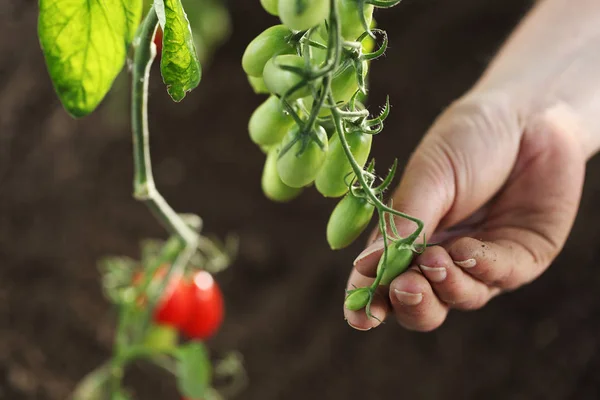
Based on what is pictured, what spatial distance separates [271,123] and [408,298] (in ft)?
0.51

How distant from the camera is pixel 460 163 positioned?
76 centimetres

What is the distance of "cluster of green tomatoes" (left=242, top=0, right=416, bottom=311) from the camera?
1.23 feet

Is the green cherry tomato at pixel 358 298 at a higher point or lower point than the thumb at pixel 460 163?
higher

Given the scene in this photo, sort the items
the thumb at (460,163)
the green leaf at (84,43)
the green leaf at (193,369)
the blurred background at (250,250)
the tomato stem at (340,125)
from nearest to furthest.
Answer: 1. the tomato stem at (340,125)
2. the green leaf at (84,43)
3. the thumb at (460,163)
4. the green leaf at (193,369)
5. the blurred background at (250,250)

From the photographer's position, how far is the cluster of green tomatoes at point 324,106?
1.23ft

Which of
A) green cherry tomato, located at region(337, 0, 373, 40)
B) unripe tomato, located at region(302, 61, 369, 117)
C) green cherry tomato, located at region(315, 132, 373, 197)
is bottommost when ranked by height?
green cherry tomato, located at region(315, 132, 373, 197)

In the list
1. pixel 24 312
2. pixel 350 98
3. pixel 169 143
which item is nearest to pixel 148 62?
pixel 350 98

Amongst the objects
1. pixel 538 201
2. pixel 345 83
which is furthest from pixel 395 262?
pixel 538 201

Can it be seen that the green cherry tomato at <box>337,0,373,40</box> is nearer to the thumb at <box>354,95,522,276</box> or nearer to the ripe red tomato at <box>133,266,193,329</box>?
the thumb at <box>354,95,522,276</box>

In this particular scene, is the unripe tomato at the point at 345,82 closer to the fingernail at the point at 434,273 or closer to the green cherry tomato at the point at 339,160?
the green cherry tomato at the point at 339,160

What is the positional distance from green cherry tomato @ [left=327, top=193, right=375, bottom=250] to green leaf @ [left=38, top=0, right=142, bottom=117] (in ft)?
0.59

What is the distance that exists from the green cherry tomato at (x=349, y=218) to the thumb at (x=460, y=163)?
0.13 metres

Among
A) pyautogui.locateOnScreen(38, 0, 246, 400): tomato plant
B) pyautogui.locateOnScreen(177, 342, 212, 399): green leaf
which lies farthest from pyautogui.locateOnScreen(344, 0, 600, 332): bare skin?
pyautogui.locateOnScreen(177, 342, 212, 399): green leaf

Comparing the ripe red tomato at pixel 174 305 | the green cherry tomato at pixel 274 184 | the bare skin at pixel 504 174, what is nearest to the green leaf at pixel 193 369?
the ripe red tomato at pixel 174 305
